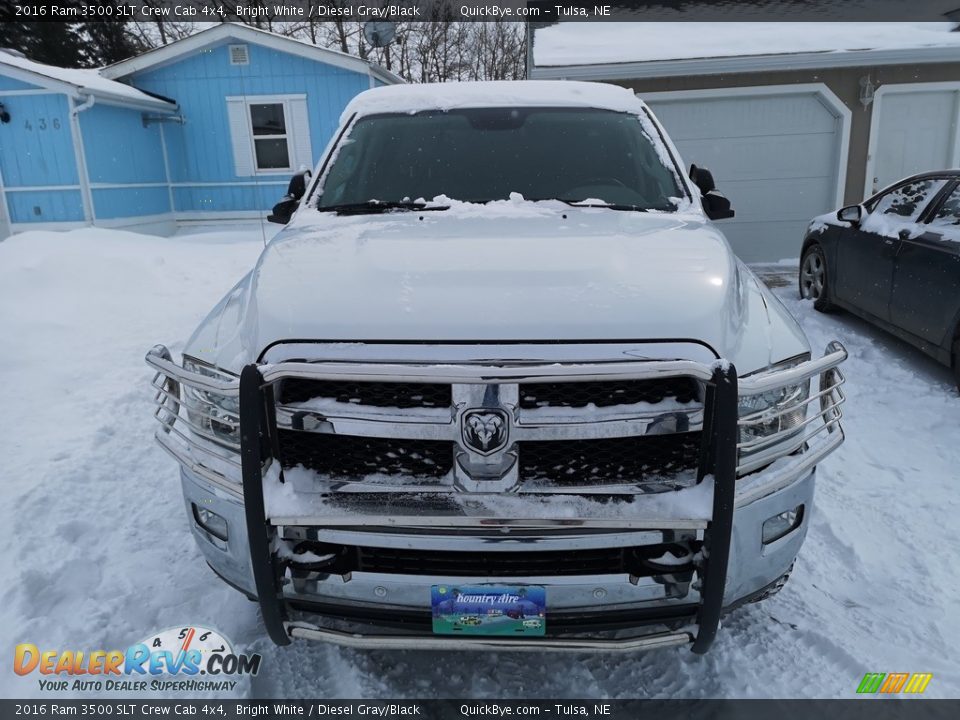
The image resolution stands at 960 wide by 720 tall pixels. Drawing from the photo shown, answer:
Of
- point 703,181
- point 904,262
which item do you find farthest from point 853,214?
point 703,181

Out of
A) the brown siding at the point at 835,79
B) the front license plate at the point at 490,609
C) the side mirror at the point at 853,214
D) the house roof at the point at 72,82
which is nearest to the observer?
the front license plate at the point at 490,609

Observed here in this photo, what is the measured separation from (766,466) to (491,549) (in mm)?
941

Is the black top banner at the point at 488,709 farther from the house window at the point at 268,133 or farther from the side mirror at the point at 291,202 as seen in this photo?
the house window at the point at 268,133

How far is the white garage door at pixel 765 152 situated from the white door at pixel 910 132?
668 millimetres

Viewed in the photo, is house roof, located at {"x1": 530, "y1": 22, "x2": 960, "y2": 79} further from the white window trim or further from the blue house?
the white window trim

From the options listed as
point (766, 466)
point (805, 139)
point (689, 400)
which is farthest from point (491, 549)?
point (805, 139)

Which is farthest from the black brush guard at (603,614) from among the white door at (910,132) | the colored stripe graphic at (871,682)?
the white door at (910,132)

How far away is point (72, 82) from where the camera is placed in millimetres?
13109

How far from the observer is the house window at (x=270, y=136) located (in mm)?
15469

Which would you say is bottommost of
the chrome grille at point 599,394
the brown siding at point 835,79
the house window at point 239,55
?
the chrome grille at point 599,394

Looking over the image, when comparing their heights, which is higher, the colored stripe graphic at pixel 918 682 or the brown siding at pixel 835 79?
the brown siding at pixel 835 79

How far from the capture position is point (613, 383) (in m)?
2.05

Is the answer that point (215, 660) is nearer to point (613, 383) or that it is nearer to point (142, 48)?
Result: point (613, 383)

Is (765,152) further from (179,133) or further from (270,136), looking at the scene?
(179,133)
